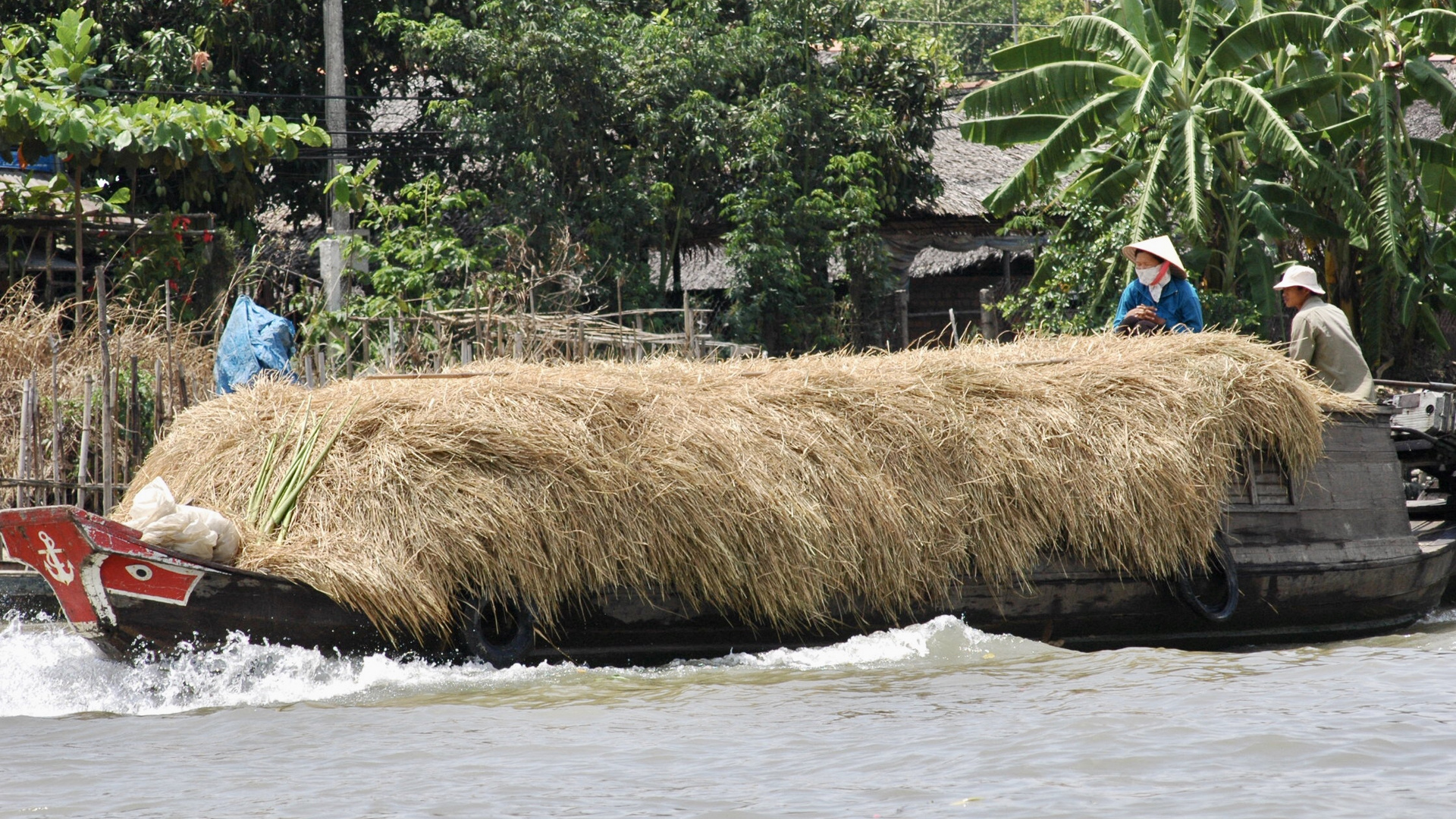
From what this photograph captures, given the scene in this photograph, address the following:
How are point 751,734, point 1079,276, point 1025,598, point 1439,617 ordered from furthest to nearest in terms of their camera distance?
point 1079,276 → point 1439,617 → point 1025,598 → point 751,734

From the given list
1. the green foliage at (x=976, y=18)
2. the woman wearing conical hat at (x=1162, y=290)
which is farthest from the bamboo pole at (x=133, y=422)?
the green foliage at (x=976, y=18)

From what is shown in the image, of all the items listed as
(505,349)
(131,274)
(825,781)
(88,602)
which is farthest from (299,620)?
(131,274)

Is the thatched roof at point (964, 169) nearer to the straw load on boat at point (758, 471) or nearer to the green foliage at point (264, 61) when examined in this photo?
the green foliage at point (264, 61)

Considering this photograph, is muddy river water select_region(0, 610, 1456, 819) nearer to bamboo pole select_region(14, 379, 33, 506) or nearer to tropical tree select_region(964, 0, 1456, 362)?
bamboo pole select_region(14, 379, 33, 506)

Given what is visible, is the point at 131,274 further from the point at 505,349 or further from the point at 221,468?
the point at 221,468

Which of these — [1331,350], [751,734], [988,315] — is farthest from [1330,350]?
[988,315]

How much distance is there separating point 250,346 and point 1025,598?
178 inches

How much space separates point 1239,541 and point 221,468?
189 inches

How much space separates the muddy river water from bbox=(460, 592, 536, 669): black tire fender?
0.23 ft

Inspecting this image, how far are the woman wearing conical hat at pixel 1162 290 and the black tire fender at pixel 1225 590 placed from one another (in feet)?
4.53

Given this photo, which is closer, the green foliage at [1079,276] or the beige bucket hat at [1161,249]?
the beige bucket hat at [1161,249]

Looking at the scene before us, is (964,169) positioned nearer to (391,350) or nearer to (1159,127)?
(1159,127)

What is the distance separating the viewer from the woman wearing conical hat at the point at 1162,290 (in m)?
7.66

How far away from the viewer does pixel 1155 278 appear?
7699mm
